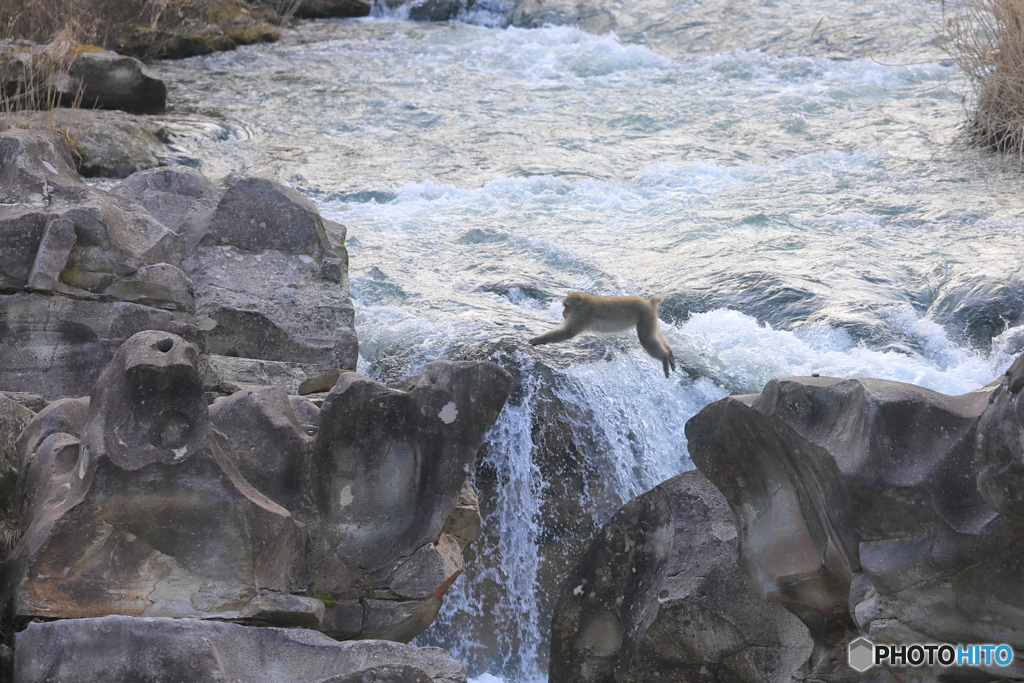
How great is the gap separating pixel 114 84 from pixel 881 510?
9.71 m

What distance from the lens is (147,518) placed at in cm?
306

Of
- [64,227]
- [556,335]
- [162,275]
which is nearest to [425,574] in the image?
[162,275]

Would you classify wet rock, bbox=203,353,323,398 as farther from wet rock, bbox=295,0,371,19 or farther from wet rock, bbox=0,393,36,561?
wet rock, bbox=295,0,371,19

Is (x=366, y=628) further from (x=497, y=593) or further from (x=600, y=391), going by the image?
(x=600, y=391)

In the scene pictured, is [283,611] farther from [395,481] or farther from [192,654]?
[395,481]

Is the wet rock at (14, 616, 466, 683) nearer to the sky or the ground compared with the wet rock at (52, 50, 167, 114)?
nearer to the sky

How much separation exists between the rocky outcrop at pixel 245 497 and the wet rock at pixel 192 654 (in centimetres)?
21

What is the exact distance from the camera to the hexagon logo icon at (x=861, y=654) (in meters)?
3.18

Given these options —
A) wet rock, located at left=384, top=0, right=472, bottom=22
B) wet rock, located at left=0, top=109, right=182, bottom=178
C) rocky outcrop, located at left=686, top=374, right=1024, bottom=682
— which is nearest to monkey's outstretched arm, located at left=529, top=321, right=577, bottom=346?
rocky outcrop, located at left=686, top=374, right=1024, bottom=682

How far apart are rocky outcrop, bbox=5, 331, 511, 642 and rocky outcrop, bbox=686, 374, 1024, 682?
985mm

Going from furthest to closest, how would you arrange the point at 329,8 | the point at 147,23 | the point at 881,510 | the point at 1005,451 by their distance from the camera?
the point at 329,8, the point at 147,23, the point at 881,510, the point at 1005,451

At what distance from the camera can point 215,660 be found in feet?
8.92

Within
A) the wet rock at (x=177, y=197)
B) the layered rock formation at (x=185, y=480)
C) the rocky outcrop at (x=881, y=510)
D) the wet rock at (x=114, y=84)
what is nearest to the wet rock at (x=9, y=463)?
the layered rock formation at (x=185, y=480)

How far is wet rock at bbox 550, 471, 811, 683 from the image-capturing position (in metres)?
3.54
